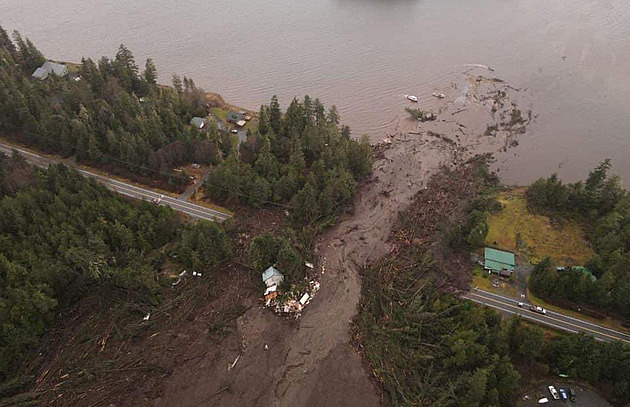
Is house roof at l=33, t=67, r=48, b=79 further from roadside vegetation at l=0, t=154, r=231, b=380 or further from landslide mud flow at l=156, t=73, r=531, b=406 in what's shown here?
landslide mud flow at l=156, t=73, r=531, b=406

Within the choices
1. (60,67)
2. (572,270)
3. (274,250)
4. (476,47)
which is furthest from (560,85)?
(60,67)

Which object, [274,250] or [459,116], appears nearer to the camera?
[274,250]

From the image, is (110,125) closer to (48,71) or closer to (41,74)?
(48,71)

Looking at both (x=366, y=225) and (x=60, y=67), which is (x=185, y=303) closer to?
(x=366, y=225)

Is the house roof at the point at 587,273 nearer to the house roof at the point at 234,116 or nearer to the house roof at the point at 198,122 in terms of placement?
the house roof at the point at 234,116

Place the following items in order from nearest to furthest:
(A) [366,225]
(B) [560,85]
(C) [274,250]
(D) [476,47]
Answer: (C) [274,250] < (A) [366,225] < (B) [560,85] < (D) [476,47]

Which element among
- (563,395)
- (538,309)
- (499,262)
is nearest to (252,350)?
(563,395)

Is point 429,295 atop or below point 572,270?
below

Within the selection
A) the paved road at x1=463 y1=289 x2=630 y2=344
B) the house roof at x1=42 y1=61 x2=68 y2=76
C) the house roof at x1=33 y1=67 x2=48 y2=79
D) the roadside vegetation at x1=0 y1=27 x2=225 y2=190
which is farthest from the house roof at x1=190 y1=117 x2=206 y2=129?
the paved road at x1=463 y1=289 x2=630 y2=344
